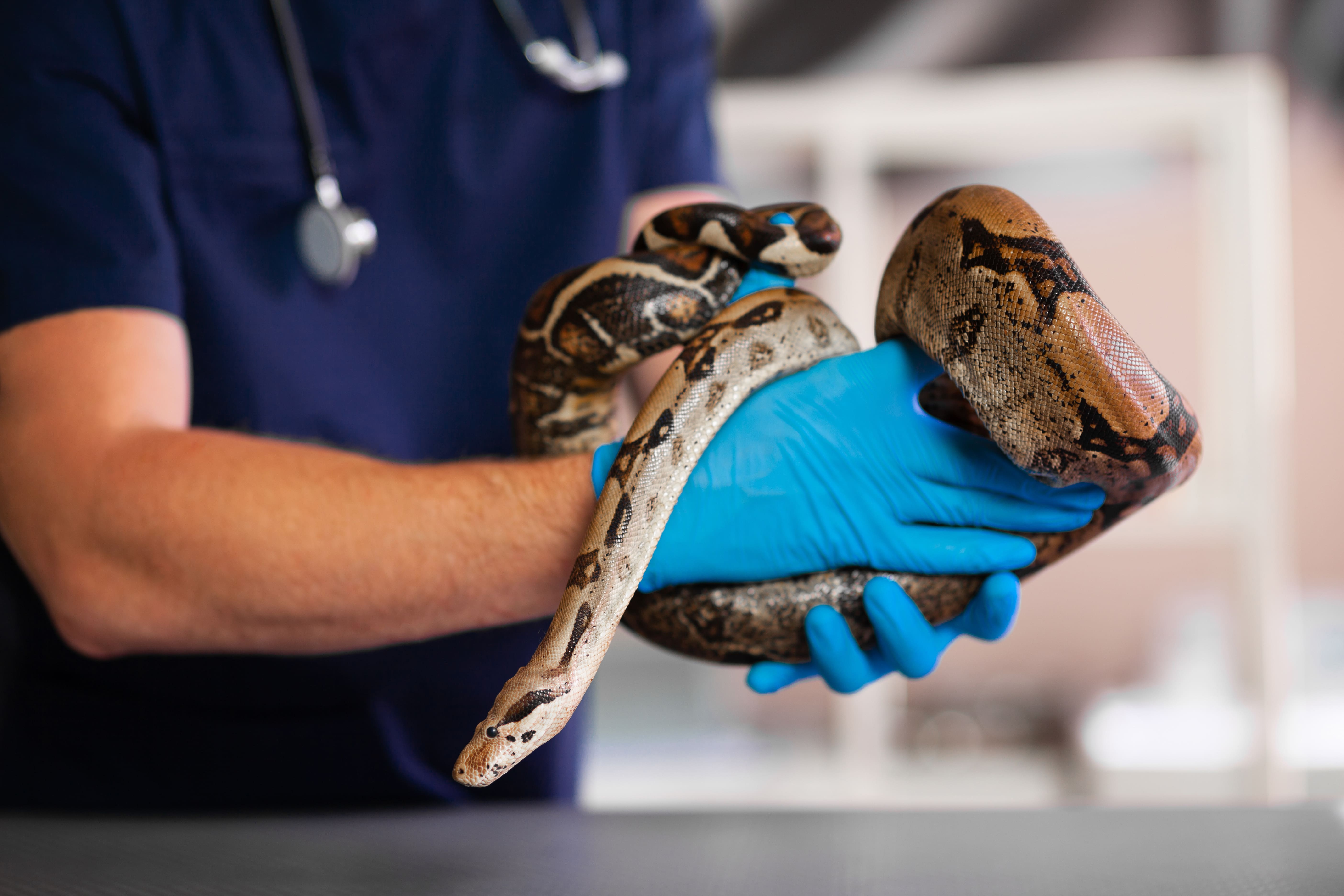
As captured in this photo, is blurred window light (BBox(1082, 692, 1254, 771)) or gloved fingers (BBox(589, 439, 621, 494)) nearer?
gloved fingers (BBox(589, 439, 621, 494))

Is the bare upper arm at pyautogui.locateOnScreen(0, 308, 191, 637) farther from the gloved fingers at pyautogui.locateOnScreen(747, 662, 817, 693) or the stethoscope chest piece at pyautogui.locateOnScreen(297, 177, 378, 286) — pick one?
the gloved fingers at pyautogui.locateOnScreen(747, 662, 817, 693)

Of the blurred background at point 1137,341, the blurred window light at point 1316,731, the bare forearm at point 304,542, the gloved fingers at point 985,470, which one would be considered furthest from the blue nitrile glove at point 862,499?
the blurred window light at point 1316,731

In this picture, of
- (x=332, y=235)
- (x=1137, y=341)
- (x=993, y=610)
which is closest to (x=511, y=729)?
(x=993, y=610)

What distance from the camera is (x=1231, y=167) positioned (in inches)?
121

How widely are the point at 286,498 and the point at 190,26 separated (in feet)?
2.82

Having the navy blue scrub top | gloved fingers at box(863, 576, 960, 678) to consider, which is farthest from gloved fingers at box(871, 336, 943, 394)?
the navy blue scrub top

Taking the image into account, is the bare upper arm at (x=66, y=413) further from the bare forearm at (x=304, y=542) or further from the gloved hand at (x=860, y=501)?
the gloved hand at (x=860, y=501)

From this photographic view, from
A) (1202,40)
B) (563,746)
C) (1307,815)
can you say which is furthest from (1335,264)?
(563,746)

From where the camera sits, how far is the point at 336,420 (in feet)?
5.20

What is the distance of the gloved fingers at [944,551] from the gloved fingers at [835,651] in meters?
0.08

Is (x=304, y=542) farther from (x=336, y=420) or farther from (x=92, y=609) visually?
(x=336, y=420)

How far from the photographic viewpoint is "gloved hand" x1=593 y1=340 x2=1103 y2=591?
1.14 meters

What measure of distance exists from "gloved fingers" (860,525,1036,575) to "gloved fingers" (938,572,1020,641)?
0.02 m

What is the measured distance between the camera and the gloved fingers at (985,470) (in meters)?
1.14
